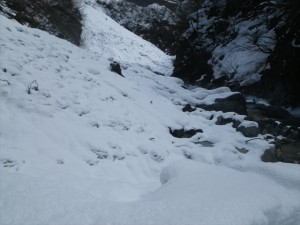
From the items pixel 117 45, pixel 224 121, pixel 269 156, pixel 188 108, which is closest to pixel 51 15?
pixel 117 45

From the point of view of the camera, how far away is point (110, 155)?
478 centimetres

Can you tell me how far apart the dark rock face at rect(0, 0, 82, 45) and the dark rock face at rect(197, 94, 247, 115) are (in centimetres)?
568

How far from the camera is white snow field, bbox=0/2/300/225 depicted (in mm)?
2287

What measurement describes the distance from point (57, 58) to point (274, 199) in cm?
539

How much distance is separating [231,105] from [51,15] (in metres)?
7.56

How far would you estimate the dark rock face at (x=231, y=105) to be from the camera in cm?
808

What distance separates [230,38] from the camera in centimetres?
1174

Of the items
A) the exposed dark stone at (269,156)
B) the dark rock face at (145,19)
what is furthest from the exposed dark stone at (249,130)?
the dark rock face at (145,19)

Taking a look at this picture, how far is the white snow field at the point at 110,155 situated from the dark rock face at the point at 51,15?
7.29ft

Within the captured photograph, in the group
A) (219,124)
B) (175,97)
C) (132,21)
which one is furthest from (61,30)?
(132,21)

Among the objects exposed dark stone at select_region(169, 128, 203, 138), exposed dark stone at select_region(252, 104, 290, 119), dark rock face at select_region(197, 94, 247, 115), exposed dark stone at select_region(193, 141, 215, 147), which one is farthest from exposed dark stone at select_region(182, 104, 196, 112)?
exposed dark stone at select_region(252, 104, 290, 119)

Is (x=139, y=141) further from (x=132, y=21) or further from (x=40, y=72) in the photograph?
(x=132, y=21)

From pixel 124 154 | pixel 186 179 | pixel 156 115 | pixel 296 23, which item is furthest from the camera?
pixel 296 23

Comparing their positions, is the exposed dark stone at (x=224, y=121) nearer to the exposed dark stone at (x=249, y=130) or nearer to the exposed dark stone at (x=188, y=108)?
the exposed dark stone at (x=249, y=130)
